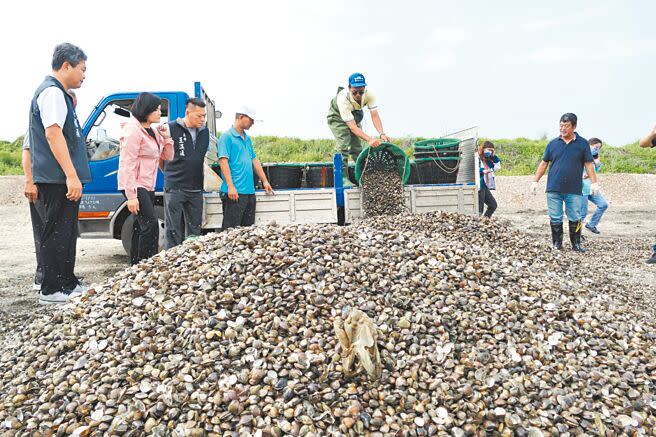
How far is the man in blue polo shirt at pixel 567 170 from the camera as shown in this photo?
7.24 meters

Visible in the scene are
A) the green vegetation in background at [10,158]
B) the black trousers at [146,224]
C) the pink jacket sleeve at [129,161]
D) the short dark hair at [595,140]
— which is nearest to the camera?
the pink jacket sleeve at [129,161]

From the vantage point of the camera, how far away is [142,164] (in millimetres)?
4758

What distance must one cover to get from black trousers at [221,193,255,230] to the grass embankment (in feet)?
45.2

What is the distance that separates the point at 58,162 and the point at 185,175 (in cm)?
134

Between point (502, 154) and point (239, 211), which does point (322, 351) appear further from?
point (502, 154)

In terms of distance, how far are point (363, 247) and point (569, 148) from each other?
4.68 metres

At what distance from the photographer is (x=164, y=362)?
2.87 m

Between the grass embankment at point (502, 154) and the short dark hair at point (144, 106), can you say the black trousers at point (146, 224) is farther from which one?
the grass embankment at point (502, 154)

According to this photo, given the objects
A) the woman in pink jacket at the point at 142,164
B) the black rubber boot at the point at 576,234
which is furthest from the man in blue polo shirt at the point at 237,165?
the black rubber boot at the point at 576,234

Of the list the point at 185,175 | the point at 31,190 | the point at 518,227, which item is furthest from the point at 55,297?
the point at 518,227

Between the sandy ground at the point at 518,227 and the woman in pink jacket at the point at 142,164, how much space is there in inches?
43.0

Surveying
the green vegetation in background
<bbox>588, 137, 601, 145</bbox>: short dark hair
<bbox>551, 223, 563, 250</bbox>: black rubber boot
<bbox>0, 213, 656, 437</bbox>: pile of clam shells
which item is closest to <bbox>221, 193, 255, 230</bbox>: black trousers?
<bbox>0, 213, 656, 437</bbox>: pile of clam shells

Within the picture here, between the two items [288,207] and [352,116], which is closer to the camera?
[288,207]

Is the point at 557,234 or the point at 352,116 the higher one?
the point at 352,116
